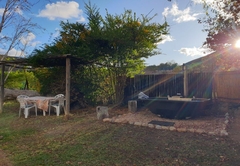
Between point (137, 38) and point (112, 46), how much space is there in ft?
3.84

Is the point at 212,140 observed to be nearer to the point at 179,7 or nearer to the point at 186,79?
the point at 179,7

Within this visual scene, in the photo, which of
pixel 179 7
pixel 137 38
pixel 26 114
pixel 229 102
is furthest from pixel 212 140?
pixel 26 114

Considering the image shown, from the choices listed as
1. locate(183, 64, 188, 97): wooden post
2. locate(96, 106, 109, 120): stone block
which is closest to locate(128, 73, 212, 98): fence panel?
locate(183, 64, 188, 97): wooden post

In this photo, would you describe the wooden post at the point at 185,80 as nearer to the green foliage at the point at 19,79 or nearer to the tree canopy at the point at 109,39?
the tree canopy at the point at 109,39

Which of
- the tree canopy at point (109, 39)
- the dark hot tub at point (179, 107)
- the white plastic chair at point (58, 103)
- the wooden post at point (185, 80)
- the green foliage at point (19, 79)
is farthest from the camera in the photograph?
the green foliage at point (19, 79)

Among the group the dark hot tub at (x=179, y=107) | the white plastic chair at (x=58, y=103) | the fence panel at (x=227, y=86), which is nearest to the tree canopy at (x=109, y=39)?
the white plastic chair at (x=58, y=103)

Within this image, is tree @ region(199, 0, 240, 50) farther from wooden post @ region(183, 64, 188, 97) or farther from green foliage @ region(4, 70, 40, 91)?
green foliage @ region(4, 70, 40, 91)

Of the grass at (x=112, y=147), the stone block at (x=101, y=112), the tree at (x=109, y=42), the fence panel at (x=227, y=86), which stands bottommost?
the grass at (x=112, y=147)

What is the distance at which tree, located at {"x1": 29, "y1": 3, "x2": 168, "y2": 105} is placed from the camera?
7633 mm

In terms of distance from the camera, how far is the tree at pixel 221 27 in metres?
6.61

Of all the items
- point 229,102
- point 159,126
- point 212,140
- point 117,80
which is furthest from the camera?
point 117,80

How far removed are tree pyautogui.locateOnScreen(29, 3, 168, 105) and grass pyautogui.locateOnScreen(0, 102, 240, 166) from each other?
3606mm

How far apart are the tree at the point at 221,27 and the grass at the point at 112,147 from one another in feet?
15.5

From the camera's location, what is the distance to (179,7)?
3.55 m
